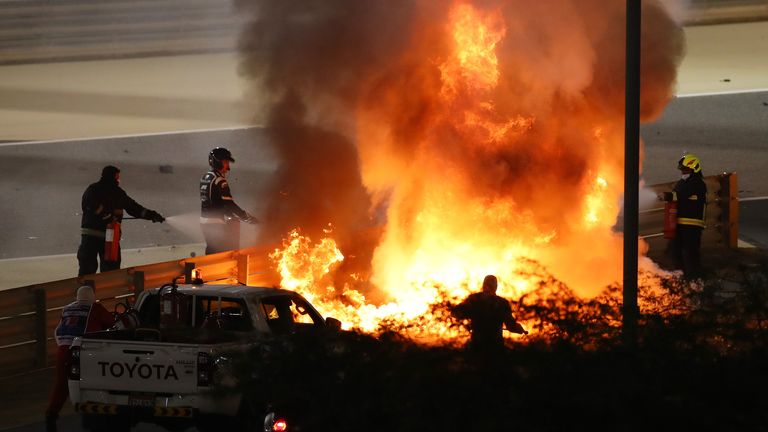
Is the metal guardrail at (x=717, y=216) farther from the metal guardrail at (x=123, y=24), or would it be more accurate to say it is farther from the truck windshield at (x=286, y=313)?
the metal guardrail at (x=123, y=24)

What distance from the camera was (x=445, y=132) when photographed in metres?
14.9

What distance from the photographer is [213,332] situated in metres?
10.1

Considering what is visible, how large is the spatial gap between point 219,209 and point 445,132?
3.86 m

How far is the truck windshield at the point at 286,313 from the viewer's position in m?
11.3

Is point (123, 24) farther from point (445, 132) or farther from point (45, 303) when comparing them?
point (445, 132)

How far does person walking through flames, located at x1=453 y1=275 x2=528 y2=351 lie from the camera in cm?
763

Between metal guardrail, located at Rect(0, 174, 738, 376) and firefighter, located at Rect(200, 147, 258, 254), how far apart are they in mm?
→ 753

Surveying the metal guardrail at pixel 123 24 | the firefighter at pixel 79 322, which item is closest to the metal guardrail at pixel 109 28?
the metal guardrail at pixel 123 24

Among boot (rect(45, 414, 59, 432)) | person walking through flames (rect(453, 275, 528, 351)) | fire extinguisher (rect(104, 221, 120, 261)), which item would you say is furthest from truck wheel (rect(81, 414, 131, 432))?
fire extinguisher (rect(104, 221, 120, 261))

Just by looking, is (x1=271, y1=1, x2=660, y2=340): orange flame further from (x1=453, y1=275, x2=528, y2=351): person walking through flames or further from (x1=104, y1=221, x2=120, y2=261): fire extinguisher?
(x1=453, y1=275, x2=528, y2=351): person walking through flames

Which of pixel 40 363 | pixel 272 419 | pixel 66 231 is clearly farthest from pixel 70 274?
pixel 272 419

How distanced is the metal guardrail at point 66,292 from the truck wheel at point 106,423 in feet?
12.8

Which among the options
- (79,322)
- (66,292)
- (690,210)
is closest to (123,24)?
(690,210)

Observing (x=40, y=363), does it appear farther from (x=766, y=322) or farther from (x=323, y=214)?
(x=766, y=322)
